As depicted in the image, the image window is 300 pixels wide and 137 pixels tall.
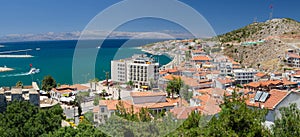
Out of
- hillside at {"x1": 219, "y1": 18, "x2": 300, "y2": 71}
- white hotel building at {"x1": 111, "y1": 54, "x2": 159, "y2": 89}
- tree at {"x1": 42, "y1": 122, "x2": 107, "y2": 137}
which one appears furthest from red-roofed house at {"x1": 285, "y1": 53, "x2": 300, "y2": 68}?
tree at {"x1": 42, "y1": 122, "x2": 107, "y2": 137}

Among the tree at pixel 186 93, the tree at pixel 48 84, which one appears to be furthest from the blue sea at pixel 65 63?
the tree at pixel 48 84

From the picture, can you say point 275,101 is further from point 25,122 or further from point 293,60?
point 293,60

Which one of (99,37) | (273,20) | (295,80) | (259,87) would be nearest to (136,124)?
(99,37)

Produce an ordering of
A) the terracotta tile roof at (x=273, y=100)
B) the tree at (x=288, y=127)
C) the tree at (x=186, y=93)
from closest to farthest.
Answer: the tree at (x=288, y=127) < the tree at (x=186, y=93) < the terracotta tile roof at (x=273, y=100)

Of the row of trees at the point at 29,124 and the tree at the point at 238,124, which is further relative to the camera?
the row of trees at the point at 29,124

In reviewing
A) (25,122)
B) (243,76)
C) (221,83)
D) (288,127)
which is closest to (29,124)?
(25,122)

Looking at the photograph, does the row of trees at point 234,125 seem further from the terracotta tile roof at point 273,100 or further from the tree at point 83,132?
the terracotta tile roof at point 273,100

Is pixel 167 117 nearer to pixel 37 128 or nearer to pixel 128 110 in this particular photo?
pixel 128 110

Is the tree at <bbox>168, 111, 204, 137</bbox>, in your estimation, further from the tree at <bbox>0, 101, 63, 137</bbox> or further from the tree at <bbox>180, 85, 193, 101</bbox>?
the tree at <bbox>0, 101, 63, 137</bbox>
